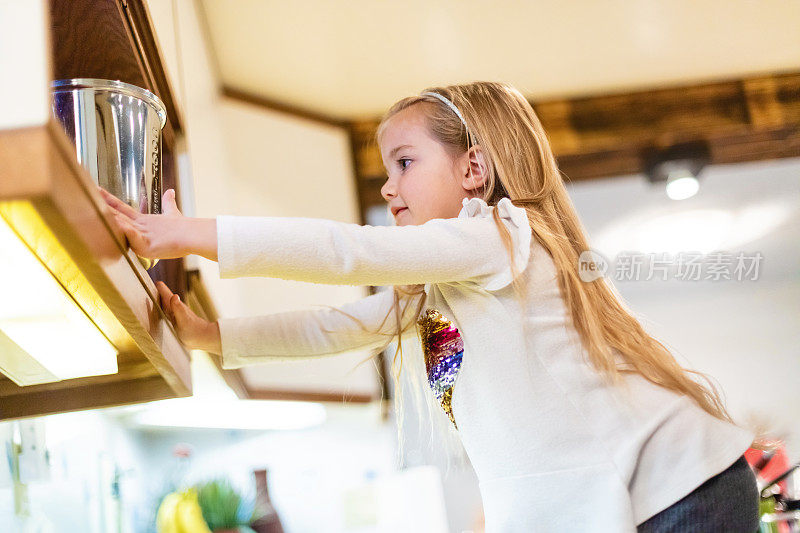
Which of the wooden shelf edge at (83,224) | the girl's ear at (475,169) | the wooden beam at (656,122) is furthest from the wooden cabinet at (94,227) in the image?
the wooden beam at (656,122)

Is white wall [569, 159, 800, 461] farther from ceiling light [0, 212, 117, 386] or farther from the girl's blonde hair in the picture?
ceiling light [0, 212, 117, 386]

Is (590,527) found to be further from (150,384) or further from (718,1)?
(718,1)

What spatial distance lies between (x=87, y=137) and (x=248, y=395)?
113 centimetres

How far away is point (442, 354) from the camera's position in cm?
83

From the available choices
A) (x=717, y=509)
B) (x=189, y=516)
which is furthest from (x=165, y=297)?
(x=189, y=516)

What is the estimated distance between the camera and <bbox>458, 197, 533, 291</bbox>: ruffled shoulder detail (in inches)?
29.7

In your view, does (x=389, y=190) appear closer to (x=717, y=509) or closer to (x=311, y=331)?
(x=311, y=331)

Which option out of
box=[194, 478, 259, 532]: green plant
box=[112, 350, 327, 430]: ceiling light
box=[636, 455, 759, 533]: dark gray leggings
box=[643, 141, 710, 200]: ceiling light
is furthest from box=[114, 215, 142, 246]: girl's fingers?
box=[643, 141, 710, 200]: ceiling light

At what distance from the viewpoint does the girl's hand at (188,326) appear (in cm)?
79

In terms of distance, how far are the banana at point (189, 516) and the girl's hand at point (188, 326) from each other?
0.99 m

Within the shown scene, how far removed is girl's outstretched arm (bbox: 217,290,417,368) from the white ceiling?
977 mm

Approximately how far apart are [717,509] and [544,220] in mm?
332

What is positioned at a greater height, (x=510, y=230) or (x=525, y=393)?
(x=510, y=230)

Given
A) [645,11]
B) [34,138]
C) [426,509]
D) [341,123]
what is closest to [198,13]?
[341,123]
